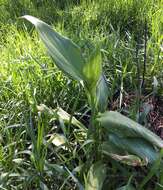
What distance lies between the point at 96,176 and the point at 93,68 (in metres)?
0.33

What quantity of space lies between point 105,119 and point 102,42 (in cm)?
83

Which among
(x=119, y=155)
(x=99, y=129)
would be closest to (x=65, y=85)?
(x=99, y=129)

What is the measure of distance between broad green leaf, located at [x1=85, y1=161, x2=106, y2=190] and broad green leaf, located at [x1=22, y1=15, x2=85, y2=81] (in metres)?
0.29

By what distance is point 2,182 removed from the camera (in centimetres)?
142

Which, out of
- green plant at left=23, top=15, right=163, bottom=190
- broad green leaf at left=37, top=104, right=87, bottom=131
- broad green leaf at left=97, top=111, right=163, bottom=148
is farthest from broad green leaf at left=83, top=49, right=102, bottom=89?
broad green leaf at left=37, top=104, right=87, bottom=131

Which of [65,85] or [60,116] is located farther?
[65,85]

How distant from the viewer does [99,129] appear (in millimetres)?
1423

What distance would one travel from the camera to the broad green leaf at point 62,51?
145cm

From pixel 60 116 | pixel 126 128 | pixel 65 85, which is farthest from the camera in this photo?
pixel 65 85

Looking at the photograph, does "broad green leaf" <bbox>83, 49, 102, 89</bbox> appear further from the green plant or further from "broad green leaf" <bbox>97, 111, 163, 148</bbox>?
"broad green leaf" <bbox>97, 111, 163, 148</bbox>

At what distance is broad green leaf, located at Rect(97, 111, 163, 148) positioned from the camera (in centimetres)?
127

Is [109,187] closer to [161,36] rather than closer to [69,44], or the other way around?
[69,44]

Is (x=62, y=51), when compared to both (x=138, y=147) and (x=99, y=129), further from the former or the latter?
(x=138, y=147)

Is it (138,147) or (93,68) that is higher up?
(93,68)
